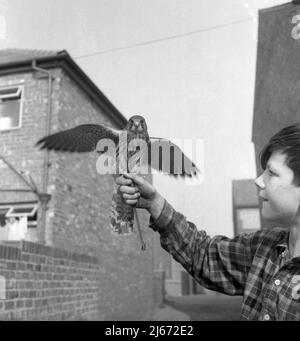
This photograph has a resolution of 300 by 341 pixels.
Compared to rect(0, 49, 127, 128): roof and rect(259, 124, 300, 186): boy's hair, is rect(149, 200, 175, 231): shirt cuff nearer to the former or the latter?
rect(259, 124, 300, 186): boy's hair

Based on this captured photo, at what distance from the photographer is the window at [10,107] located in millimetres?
10500

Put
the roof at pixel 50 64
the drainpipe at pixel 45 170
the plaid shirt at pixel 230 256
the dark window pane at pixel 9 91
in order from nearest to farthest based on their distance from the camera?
the plaid shirt at pixel 230 256
the drainpipe at pixel 45 170
the roof at pixel 50 64
the dark window pane at pixel 9 91

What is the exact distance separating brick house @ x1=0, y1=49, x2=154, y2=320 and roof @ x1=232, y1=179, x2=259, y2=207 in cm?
2653

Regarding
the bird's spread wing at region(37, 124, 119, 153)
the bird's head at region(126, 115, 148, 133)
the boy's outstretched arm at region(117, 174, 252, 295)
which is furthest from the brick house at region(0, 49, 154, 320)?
the bird's head at region(126, 115, 148, 133)

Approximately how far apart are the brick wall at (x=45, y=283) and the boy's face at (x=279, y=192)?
373 centimetres

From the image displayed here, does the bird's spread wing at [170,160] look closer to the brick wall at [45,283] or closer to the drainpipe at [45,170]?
the brick wall at [45,283]

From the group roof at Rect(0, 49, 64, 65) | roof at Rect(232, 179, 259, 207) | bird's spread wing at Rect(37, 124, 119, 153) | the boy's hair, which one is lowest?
the boy's hair

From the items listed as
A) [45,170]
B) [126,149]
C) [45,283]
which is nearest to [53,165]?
[45,170]

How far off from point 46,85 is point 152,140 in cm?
930

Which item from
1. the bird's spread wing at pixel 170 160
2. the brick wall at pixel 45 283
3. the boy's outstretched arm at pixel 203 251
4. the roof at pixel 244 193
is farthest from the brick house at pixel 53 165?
the roof at pixel 244 193

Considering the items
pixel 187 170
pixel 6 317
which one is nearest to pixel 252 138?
pixel 6 317

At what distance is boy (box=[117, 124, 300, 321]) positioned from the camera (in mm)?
1387
